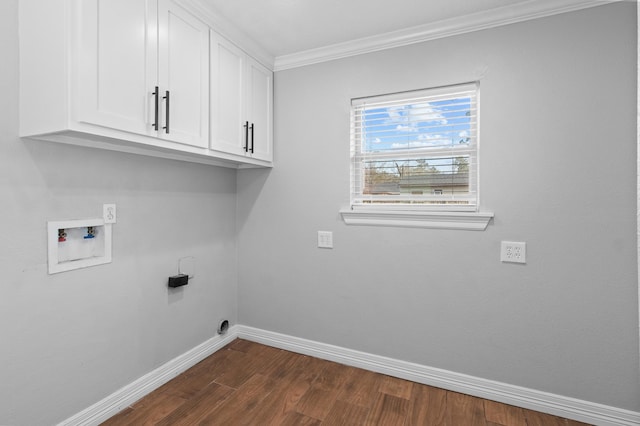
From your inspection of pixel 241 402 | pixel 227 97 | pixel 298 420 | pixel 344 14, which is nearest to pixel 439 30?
pixel 344 14

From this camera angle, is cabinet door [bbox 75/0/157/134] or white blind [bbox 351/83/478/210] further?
white blind [bbox 351/83/478/210]

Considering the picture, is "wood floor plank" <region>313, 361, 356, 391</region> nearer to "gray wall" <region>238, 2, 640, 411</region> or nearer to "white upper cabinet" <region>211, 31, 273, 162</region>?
"gray wall" <region>238, 2, 640, 411</region>

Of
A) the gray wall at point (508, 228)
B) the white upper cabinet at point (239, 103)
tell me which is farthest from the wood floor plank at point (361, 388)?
the white upper cabinet at point (239, 103)

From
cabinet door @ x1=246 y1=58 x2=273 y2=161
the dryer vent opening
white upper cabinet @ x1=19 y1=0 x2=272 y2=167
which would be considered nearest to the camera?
white upper cabinet @ x1=19 y1=0 x2=272 y2=167

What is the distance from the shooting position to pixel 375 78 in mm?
2322

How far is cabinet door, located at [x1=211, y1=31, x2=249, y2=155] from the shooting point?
2.04m

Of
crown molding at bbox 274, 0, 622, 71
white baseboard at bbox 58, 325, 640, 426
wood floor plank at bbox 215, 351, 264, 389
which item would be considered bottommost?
wood floor plank at bbox 215, 351, 264, 389

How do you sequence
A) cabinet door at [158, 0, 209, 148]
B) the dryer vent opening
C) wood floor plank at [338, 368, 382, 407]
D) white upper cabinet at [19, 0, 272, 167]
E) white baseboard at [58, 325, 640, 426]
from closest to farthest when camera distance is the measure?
1. white upper cabinet at [19, 0, 272, 167]
2. cabinet door at [158, 0, 209, 148]
3. white baseboard at [58, 325, 640, 426]
4. wood floor plank at [338, 368, 382, 407]
5. the dryer vent opening

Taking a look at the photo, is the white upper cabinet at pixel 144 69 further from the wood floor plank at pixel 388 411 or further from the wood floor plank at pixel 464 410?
the wood floor plank at pixel 464 410

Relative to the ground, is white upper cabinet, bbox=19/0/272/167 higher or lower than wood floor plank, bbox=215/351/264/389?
higher

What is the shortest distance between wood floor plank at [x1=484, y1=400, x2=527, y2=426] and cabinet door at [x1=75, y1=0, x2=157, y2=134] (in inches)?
95.2

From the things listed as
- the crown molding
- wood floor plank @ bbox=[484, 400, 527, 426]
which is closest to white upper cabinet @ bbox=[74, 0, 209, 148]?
the crown molding

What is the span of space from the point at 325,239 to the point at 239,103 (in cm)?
115

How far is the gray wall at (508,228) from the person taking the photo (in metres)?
Result: 1.78
